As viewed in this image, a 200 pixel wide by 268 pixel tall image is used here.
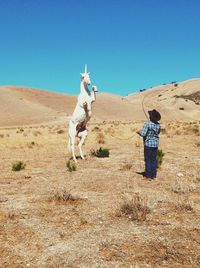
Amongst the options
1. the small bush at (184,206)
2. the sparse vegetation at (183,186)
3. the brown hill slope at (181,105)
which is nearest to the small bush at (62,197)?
the small bush at (184,206)

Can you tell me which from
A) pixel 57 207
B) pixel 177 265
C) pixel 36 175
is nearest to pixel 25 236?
pixel 57 207

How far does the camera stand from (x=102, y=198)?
10141 millimetres

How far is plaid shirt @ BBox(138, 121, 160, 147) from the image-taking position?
41.1 feet

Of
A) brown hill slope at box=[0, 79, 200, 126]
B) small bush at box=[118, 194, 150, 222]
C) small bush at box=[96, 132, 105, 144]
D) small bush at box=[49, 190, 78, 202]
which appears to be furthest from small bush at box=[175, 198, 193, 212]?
brown hill slope at box=[0, 79, 200, 126]

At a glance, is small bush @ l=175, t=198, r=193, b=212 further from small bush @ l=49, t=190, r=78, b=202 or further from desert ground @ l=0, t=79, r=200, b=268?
small bush @ l=49, t=190, r=78, b=202

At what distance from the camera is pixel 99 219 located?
8.44 meters

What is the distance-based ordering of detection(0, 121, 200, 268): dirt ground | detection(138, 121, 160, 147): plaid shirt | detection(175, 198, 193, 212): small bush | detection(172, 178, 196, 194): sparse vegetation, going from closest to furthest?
detection(0, 121, 200, 268): dirt ground → detection(175, 198, 193, 212): small bush → detection(172, 178, 196, 194): sparse vegetation → detection(138, 121, 160, 147): plaid shirt

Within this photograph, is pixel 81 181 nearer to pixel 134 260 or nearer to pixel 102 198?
pixel 102 198

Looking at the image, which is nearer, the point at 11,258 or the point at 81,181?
the point at 11,258

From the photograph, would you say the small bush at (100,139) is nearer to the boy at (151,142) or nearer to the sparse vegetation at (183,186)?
Answer: the boy at (151,142)

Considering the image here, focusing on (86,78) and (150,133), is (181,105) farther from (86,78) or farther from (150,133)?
(150,133)

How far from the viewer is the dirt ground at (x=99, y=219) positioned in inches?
259

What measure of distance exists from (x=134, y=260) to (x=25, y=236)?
2.15m

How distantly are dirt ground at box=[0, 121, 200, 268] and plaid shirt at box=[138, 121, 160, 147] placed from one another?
1.11m
